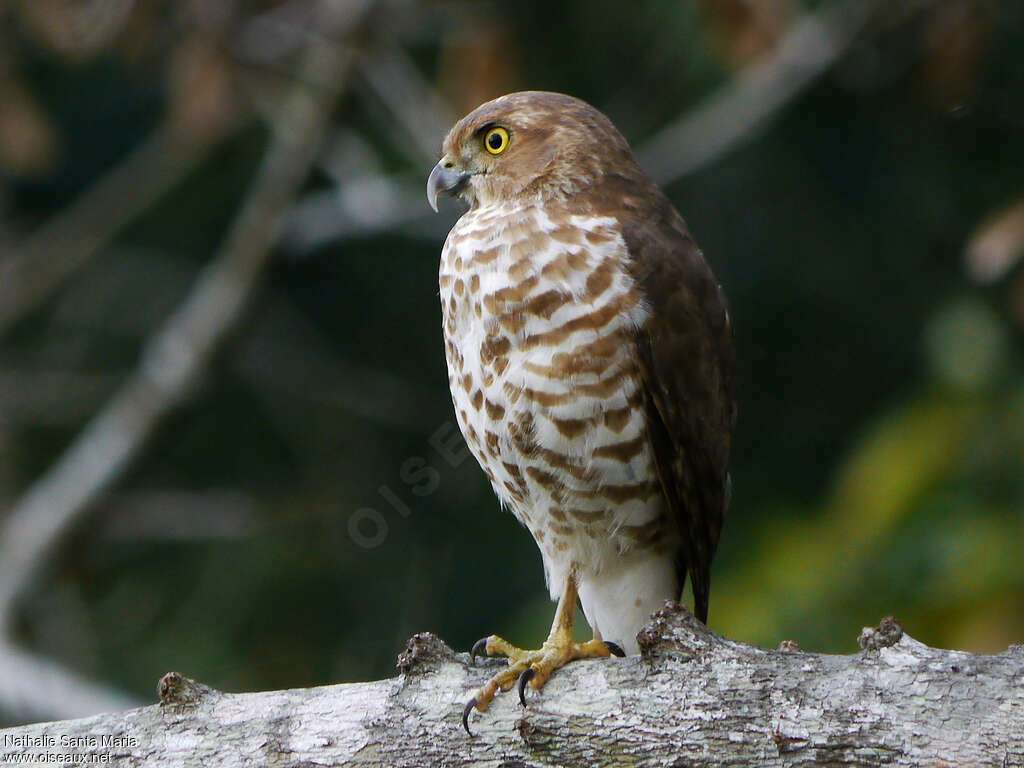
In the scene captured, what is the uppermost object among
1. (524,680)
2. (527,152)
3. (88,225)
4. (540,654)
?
(88,225)

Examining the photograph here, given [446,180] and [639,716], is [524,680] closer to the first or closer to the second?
[639,716]

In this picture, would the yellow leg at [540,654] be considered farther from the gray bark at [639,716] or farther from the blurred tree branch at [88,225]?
the blurred tree branch at [88,225]

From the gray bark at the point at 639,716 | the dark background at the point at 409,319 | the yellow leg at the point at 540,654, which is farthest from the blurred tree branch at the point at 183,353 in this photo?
the gray bark at the point at 639,716

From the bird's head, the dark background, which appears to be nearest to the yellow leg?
the bird's head

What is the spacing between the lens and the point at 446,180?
3.84 meters

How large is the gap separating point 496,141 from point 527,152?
0.12m

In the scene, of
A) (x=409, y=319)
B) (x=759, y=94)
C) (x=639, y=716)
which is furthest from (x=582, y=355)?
(x=409, y=319)

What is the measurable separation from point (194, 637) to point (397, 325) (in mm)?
2265

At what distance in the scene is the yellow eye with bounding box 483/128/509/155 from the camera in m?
3.75

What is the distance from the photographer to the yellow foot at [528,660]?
9.53 ft

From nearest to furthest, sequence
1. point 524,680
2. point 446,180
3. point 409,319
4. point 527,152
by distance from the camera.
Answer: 1. point 524,680
2. point 527,152
3. point 446,180
4. point 409,319

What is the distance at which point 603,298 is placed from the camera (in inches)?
131

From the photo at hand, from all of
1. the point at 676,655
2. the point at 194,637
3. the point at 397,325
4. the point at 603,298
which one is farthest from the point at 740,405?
the point at 676,655

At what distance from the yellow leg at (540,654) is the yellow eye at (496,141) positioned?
3.85 ft
